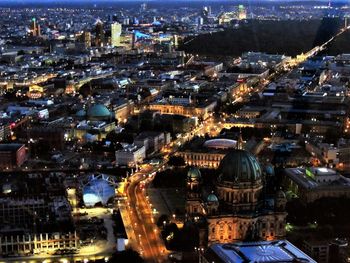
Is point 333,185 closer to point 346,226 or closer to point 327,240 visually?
point 346,226

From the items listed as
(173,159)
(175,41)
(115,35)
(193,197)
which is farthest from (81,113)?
(175,41)

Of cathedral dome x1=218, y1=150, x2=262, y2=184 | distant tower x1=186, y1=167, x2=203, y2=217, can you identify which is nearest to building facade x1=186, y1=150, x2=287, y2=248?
cathedral dome x1=218, y1=150, x2=262, y2=184

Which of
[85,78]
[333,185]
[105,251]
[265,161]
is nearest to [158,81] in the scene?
[85,78]

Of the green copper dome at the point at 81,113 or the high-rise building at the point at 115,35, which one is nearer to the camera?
the green copper dome at the point at 81,113

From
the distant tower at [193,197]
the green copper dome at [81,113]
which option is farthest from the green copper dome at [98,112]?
the distant tower at [193,197]

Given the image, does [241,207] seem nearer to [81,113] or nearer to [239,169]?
[239,169]

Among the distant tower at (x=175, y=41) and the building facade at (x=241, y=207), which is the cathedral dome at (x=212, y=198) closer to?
the building facade at (x=241, y=207)
